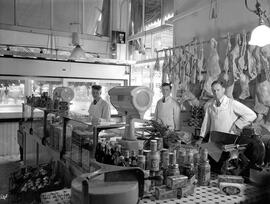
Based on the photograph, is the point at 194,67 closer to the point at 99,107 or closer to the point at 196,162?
the point at 99,107

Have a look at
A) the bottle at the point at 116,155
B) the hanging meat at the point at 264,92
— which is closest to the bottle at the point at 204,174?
the bottle at the point at 116,155

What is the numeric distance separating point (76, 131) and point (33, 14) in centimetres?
524

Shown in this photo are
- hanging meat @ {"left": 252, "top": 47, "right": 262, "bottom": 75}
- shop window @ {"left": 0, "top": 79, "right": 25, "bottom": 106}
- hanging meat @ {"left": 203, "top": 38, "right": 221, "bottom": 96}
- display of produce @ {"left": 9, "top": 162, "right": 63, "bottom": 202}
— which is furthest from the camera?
shop window @ {"left": 0, "top": 79, "right": 25, "bottom": 106}

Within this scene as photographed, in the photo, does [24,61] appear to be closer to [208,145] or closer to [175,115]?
[175,115]

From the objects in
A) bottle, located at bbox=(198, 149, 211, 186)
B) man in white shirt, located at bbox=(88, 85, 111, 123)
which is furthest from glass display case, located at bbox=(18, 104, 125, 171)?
man in white shirt, located at bbox=(88, 85, 111, 123)

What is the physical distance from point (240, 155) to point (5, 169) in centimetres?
459

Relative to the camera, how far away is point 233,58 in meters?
3.55

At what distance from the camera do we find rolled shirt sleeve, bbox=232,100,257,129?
316cm

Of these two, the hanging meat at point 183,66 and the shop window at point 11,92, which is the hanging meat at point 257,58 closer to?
the hanging meat at point 183,66

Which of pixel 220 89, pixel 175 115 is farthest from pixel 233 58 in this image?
pixel 175 115

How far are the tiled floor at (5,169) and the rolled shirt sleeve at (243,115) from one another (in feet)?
9.42


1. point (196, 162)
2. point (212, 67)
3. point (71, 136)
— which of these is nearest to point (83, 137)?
point (71, 136)

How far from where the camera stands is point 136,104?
1.80m

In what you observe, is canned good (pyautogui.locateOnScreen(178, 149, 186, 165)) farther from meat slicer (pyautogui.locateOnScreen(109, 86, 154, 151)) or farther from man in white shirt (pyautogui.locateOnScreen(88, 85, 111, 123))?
man in white shirt (pyautogui.locateOnScreen(88, 85, 111, 123))
